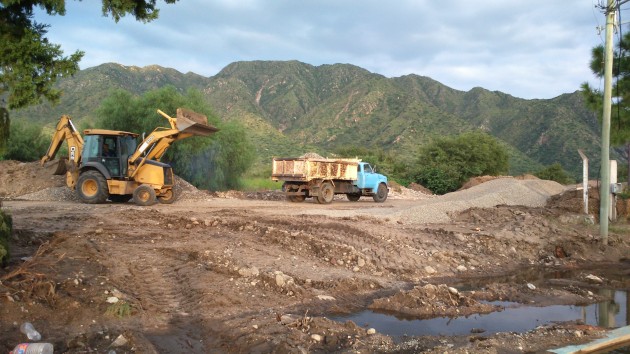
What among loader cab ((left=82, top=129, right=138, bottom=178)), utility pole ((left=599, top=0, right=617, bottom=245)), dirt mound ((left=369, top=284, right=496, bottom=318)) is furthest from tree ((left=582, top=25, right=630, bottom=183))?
loader cab ((left=82, top=129, right=138, bottom=178))

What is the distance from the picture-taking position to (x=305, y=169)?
2198cm

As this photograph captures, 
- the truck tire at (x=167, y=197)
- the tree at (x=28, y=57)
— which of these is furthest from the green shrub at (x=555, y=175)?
the tree at (x=28, y=57)

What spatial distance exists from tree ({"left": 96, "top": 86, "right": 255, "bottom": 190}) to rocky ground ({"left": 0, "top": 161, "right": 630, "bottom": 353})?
31.4 ft

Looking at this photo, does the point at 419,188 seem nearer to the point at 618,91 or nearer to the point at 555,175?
the point at 555,175

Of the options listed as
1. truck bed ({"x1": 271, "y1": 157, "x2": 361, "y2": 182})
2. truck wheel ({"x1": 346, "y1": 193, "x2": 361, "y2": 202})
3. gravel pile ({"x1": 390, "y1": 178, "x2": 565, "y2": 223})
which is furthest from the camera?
truck wheel ({"x1": 346, "y1": 193, "x2": 361, "y2": 202})

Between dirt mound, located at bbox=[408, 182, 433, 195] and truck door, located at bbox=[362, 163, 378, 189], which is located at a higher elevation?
truck door, located at bbox=[362, 163, 378, 189]

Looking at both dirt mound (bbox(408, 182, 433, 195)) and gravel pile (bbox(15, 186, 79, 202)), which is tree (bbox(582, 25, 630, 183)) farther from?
gravel pile (bbox(15, 186, 79, 202))

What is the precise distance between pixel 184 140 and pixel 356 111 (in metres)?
56.6

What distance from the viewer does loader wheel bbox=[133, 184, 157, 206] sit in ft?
61.0

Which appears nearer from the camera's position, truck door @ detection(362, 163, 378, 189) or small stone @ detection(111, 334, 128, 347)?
small stone @ detection(111, 334, 128, 347)

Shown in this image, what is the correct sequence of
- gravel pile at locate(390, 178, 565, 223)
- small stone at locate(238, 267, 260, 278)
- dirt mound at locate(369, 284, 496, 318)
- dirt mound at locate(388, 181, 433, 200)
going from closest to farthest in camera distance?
dirt mound at locate(369, 284, 496, 318) → small stone at locate(238, 267, 260, 278) → gravel pile at locate(390, 178, 565, 223) → dirt mound at locate(388, 181, 433, 200)

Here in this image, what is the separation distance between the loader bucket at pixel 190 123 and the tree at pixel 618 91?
15325 mm

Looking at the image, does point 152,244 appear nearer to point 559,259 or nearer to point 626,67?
point 559,259

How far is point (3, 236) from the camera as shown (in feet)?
22.5
